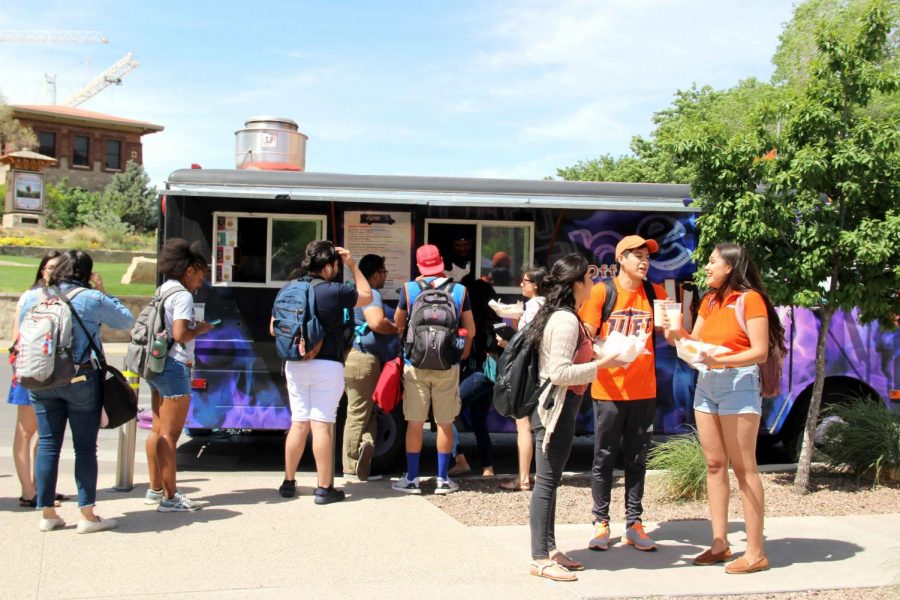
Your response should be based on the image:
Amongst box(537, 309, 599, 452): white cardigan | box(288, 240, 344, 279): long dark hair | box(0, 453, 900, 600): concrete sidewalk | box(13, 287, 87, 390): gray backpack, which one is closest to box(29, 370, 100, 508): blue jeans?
box(13, 287, 87, 390): gray backpack

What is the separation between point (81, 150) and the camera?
191 feet

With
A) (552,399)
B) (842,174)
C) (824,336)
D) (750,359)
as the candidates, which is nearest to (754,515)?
(750,359)

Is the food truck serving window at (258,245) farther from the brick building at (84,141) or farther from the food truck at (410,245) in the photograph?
the brick building at (84,141)

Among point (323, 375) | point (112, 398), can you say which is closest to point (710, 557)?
point (323, 375)

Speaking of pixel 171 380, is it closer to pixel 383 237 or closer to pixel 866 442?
pixel 383 237

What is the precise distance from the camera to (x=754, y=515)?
16.1 feet

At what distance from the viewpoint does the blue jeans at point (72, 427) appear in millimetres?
5293

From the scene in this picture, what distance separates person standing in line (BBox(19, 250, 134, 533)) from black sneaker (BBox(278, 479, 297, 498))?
133cm

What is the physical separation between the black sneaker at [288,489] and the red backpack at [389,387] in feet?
2.97

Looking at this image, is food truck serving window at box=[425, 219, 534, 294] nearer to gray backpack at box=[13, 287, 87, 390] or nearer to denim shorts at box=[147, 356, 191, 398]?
denim shorts at box=[147, 356, 191, 398]

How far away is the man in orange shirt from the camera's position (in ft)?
17.2

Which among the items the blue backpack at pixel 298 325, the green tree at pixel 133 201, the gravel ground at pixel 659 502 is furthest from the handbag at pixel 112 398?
the green tree at pixel 133 201

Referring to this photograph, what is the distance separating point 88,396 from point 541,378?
9.32ft

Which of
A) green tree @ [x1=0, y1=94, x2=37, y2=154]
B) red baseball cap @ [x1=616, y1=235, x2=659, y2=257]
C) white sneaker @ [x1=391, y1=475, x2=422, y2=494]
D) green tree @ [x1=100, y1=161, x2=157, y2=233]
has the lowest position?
white sneaker @ [x1=391, y1=475, x2=422, y2=494]
